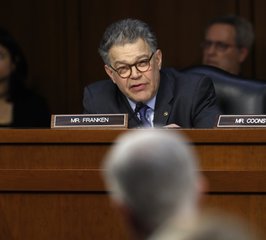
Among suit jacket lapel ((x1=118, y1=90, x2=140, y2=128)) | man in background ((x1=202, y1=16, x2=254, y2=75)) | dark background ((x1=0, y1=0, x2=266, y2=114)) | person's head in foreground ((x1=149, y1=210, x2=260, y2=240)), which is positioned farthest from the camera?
dark background ((x1=0, y1=0, x2=266, y2=114))

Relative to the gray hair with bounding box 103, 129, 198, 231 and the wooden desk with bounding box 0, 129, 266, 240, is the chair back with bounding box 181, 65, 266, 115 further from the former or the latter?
the gray hair with bounding box 103, 129, 198, 231

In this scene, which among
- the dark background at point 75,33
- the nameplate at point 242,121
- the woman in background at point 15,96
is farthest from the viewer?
the dark background at point 75,33

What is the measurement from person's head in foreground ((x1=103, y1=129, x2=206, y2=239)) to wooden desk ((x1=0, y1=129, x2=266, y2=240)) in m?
1.72

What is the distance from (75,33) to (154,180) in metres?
4.22

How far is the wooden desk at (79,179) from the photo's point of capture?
9.83 ft

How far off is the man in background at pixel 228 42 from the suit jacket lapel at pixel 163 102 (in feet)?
3.12

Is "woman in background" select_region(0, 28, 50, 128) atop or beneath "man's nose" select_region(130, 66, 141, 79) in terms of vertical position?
beneath

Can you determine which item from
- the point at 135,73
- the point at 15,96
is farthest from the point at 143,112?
the point at 15,96

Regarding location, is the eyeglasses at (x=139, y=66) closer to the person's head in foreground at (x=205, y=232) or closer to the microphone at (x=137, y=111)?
the microphone at (x=137, y=111)

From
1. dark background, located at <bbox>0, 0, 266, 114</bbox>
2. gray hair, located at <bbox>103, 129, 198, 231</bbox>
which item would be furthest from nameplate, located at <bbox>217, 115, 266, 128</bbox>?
dark background, located at <bbox>0, 0, 266, 114</bbox>

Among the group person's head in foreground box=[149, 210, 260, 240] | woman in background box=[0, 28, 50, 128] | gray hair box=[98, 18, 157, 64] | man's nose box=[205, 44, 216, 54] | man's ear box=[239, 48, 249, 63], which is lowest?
woman in background box=[0, 28, 50, 128]

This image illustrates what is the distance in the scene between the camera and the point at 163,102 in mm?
3672

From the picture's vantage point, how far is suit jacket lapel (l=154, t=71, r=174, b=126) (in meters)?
3.63

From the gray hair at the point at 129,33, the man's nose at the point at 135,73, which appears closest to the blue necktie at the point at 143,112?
the man's nose at the point at 135,73
